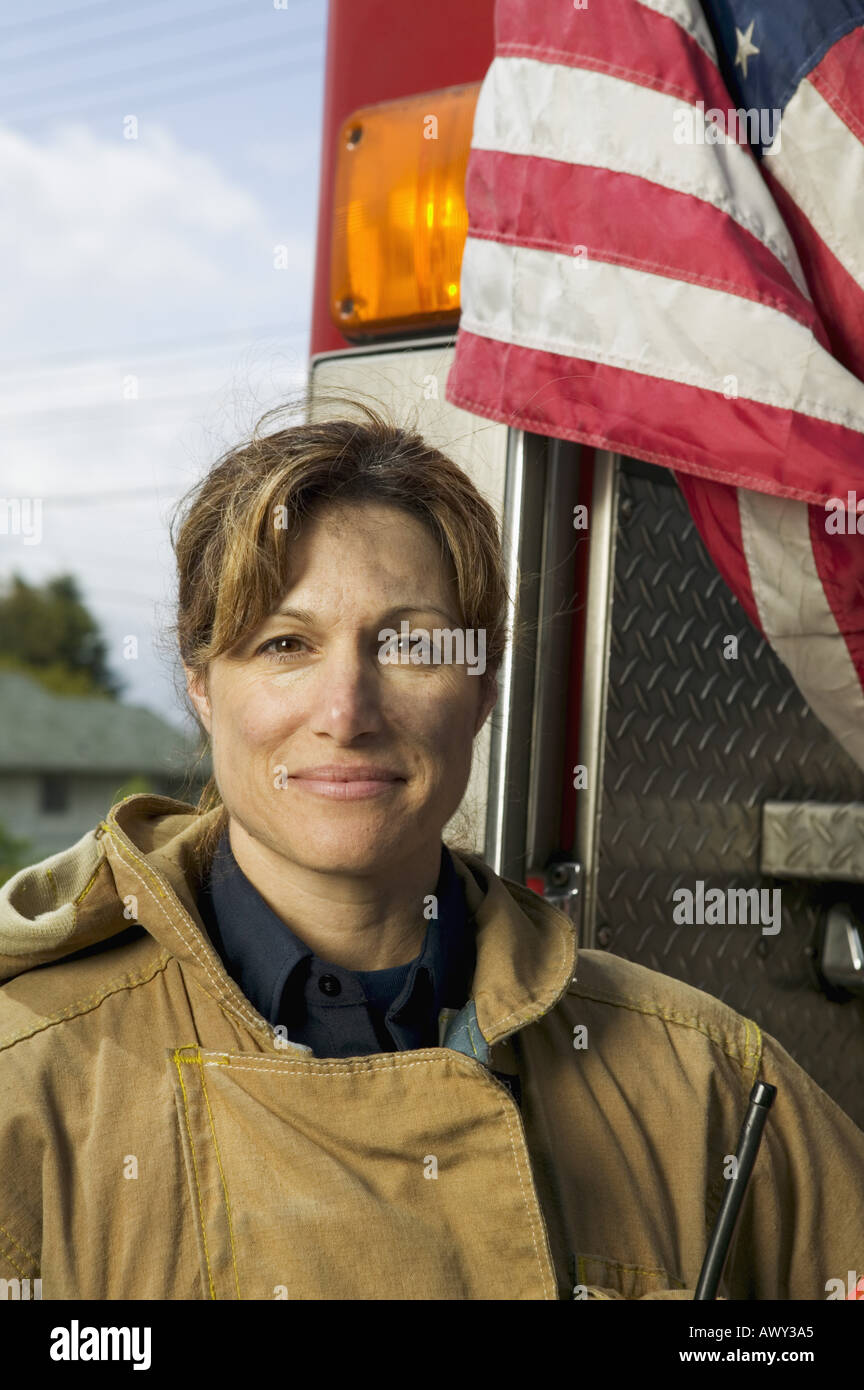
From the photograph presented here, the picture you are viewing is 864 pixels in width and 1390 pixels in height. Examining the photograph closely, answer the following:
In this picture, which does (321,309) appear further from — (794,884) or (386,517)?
(794,884)

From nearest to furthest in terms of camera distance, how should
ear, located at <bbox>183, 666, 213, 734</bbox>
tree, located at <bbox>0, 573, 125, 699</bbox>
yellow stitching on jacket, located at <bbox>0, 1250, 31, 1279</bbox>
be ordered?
yellow stitching on jacket, located at <bbox>0, 1250, 31, 1279</bbox>
ear, located at <bbox>183, 666, 213, 734</bbox>
tree, located at <bbox>0, 573, 125, 699</bbox>

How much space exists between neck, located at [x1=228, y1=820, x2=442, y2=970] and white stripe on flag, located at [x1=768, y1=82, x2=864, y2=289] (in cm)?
89

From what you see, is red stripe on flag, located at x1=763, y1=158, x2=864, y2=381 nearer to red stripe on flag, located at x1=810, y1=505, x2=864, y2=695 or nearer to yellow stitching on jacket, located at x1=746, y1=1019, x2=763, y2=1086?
red stripe on flag, located at x1=810, y1=505, x2=864, y2=695

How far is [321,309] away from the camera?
234 centimetres

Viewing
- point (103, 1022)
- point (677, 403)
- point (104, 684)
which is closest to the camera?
point (103, 1022)

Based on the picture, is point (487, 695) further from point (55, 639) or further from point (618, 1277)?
point (55, 639)

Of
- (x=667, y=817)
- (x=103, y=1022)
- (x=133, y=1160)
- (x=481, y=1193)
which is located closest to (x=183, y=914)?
(x=103, y=1022)

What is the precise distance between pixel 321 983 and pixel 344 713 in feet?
0.90

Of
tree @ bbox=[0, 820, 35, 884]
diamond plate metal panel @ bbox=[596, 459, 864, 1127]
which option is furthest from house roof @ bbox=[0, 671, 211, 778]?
diamond plate metal panel @ bbox=[596, 459, 864, 1127]

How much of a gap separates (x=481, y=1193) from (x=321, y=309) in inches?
57.5

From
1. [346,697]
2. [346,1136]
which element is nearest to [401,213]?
[346,697]

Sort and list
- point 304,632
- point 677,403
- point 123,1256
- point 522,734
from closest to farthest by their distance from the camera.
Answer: point 123,1256, point 304,632, point 677,403, point 522,734

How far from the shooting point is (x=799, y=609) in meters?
1.84

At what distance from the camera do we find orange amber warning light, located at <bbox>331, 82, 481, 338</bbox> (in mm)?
2006
